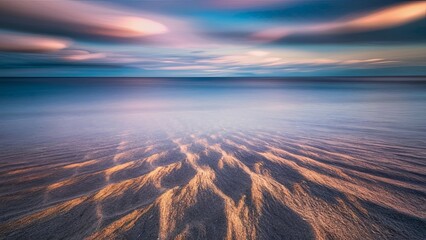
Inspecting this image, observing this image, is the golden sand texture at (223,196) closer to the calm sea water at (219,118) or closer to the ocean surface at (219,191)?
the ocean surface at (219,191)

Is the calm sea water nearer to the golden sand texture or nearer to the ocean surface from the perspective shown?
the ocean surface

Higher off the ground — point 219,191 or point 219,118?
point 219,191

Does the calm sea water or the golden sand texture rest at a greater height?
the golden sand texture

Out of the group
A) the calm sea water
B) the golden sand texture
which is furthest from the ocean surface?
the calm sea water

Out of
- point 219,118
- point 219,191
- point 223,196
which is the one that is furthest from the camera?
point 219,118

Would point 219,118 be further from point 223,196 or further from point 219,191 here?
point 223,196

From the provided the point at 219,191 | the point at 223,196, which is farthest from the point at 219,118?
the point at 223,196

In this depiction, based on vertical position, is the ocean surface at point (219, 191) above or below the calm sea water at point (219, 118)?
above

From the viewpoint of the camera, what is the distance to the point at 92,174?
2.84 meters

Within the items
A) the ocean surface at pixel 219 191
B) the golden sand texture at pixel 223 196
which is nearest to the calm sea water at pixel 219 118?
the ocean surface at pixel 219 191

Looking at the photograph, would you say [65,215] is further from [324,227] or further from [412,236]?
[412,236]

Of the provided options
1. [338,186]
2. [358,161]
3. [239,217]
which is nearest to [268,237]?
[239,217]

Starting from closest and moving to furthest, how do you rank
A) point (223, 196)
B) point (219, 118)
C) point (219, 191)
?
point (223, 196) → point (219, 191) → point (219, 118)

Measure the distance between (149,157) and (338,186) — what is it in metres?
2.71
